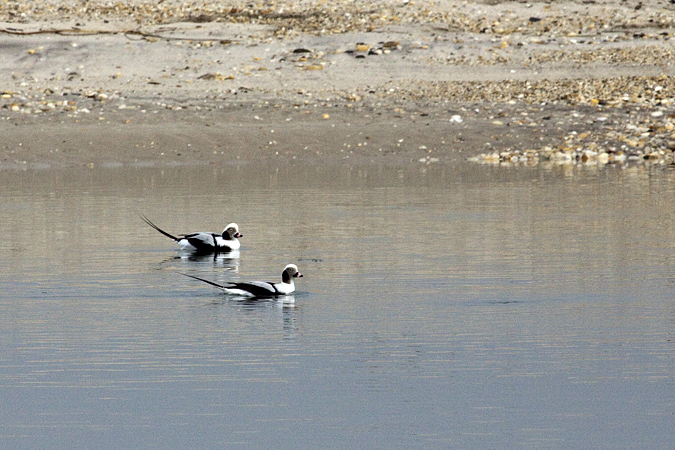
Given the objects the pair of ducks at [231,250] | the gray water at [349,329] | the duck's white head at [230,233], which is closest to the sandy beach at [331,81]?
the gray water at [349,329]

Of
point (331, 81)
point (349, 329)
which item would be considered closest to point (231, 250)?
point (349, 329)

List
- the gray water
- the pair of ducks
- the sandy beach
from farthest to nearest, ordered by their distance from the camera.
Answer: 1. the sandy beach
2. the pair of ducks
3. the gray water

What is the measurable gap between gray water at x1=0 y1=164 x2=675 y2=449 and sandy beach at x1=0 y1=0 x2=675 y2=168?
27.4 ft

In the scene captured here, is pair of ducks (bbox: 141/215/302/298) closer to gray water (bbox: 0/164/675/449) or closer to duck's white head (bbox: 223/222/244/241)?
duck's white head (bbox: 223/222/244/241)

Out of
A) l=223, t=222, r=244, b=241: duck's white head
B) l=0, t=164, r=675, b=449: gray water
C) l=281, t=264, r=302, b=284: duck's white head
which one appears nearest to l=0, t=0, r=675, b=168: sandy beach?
l=0, t=164, r=675, b=449: gray water

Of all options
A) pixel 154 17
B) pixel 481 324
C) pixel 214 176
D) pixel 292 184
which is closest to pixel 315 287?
pixel 481 324

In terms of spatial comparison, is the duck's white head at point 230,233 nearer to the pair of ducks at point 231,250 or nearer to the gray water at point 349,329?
the pair of ducks at point 231,250

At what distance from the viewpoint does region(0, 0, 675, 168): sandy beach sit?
24.3 m

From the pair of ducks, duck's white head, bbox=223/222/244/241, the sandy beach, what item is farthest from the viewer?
the sandy beach

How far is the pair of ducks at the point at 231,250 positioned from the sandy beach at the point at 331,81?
388 inches

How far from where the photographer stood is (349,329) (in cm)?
805

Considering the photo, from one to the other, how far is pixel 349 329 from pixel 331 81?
1979cm

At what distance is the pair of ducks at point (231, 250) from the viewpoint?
31.0 feet

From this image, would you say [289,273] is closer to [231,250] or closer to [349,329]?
[349,329]
